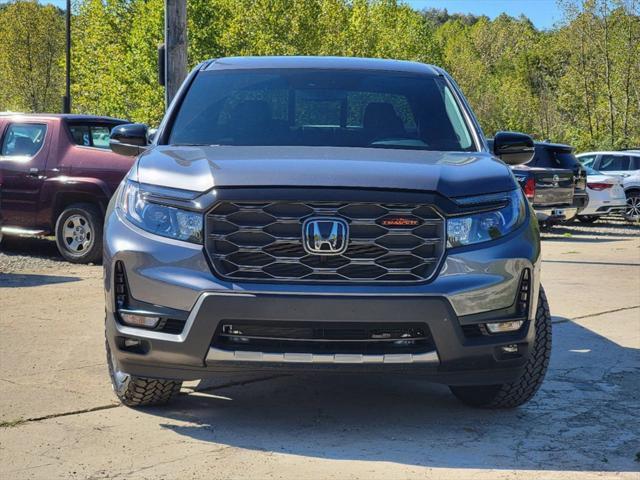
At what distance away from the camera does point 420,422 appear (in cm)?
532

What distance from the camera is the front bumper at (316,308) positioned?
4.60 m

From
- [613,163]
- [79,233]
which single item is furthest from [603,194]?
[79,233]

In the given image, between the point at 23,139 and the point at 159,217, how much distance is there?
891 cm

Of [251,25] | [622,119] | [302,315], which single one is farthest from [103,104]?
[302,315]

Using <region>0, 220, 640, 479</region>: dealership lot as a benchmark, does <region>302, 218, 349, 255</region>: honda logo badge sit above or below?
above

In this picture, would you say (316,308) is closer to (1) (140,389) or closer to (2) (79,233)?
(1) (140,389)

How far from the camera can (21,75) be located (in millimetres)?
75750

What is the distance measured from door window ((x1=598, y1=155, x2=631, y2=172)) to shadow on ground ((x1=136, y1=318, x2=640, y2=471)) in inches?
748

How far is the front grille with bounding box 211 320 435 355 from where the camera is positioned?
4699 millimetres

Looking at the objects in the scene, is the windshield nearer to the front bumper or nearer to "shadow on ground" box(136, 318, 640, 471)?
the front bumper

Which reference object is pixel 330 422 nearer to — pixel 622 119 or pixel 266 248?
pixel 266 248

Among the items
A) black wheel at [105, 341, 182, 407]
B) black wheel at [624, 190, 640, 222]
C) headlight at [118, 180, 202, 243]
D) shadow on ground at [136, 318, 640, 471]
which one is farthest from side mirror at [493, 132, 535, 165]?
black wheel at [624, 190, 640, 222]

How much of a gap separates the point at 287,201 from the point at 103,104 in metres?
48.5

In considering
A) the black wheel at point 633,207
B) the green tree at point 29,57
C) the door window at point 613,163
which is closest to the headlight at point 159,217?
the black wheel at point 633,207
